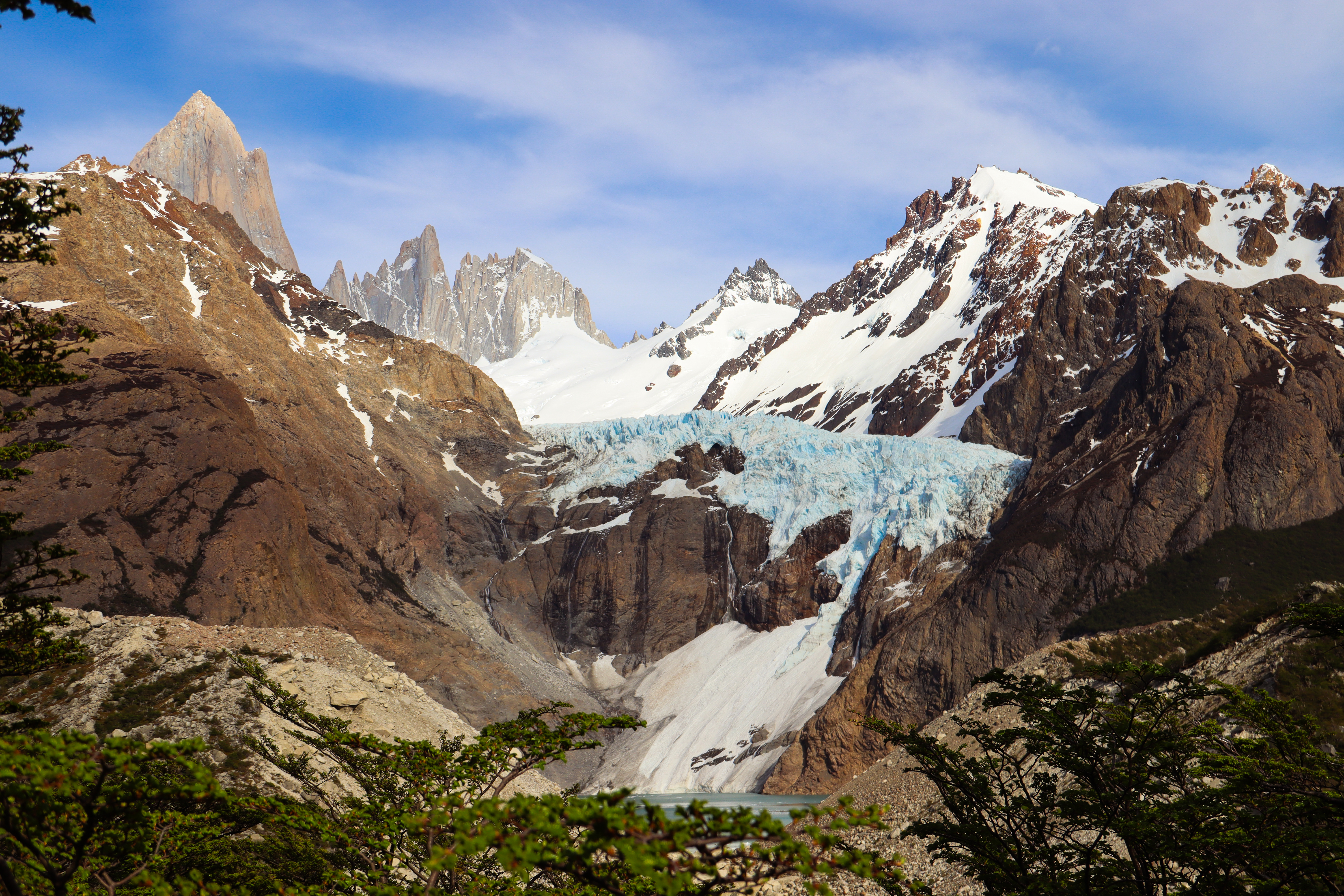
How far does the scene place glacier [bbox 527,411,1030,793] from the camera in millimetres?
84875

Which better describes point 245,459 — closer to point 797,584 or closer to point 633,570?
point 633,570

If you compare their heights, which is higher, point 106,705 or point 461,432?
point 461,432

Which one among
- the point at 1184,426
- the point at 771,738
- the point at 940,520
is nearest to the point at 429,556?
the point at 771,738

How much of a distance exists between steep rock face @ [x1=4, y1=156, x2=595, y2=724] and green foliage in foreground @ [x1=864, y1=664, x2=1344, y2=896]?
6420 centimetres

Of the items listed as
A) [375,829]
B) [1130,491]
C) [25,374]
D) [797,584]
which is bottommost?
[375,829]

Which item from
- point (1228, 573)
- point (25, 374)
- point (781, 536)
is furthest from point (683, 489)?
point (25, 374)

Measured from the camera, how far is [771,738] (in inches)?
3226

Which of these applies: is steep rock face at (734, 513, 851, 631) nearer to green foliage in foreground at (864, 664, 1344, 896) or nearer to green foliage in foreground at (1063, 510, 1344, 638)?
green foliage in foreground at (1063, 510, 1344, 638)

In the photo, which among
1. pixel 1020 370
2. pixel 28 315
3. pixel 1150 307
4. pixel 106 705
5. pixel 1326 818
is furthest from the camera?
pixel 1020 370

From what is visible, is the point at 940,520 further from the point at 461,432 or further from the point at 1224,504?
the point at 461,432

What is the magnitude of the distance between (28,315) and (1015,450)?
408 ft

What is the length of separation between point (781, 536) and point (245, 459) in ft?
206

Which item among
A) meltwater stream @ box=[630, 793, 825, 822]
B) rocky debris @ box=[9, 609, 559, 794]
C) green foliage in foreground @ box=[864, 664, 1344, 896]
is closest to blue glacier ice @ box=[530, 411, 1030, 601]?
meltwater stream @ box=[630, 793, 825, 822]

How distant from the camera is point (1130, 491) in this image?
277 feet
